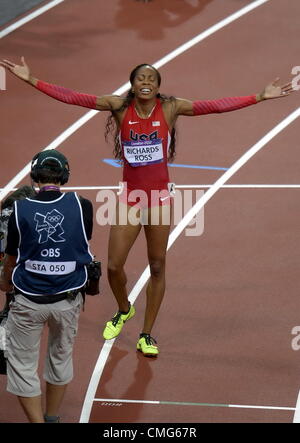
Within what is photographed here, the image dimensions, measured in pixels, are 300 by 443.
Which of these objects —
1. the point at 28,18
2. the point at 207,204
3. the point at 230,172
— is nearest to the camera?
the point at 207,204

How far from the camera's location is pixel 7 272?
26.9 feet

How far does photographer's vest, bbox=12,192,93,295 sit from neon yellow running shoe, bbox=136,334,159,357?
2.21 metres

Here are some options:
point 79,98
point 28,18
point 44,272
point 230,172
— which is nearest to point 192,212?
point 230,172

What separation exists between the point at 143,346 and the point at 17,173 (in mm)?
4310

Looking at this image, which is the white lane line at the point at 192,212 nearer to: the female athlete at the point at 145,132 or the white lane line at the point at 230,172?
the white lane line at the point at 230,172

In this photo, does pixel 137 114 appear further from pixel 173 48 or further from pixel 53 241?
pixel 173 48

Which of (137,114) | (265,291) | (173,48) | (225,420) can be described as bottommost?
(225,420)

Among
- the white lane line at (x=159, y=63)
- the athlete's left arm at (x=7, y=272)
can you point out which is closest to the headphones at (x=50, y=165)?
the athlete's left arm at (x=7, y=272)

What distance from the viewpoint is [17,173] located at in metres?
13.8

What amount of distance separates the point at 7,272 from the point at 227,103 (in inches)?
109

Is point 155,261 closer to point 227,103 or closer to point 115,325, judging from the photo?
point 115,325

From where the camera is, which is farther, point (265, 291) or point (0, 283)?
point (265, 291)

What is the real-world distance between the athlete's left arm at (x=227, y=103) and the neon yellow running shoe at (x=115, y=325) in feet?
6.76

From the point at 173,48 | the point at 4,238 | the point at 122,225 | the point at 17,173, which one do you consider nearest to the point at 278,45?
the point at 173,48
